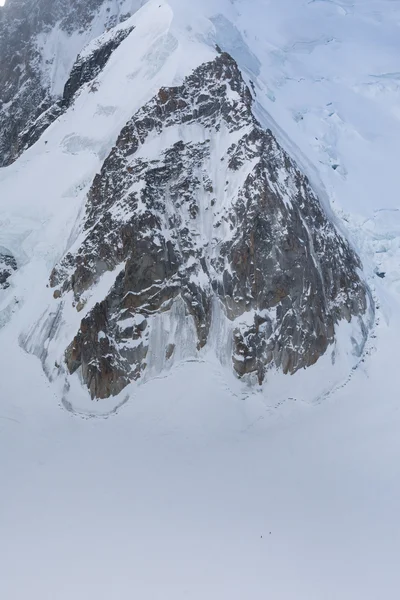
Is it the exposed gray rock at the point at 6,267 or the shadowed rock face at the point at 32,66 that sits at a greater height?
the shadowed rock face at the point at 32,66

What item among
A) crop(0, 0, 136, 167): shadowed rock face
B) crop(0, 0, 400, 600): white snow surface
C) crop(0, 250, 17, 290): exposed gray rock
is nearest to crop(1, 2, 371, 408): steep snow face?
crop(0, 0, 400, 600): white snow surface

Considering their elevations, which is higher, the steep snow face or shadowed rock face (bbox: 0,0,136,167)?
shadowed rock face (bbox: 0,0,136,167)

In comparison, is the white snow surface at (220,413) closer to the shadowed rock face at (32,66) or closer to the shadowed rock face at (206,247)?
the shadowed rock face at (206,247)

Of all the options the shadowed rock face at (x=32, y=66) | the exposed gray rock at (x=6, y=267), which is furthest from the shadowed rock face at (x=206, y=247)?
the shadowed rock face at (x=32, y=66)

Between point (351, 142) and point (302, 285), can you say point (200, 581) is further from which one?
point (351, 142)

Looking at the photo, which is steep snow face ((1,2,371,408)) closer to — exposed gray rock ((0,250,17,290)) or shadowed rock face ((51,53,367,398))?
shadowed rock face ((51,53,367,398))

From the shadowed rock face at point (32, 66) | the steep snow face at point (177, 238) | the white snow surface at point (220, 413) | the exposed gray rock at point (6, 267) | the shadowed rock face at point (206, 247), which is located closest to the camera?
the white snow surface at point (220, 413)
